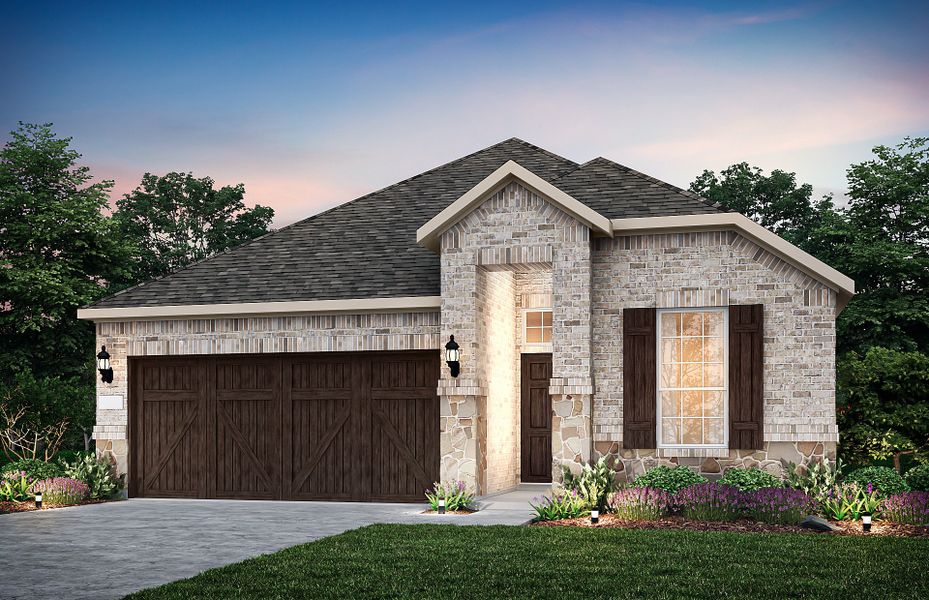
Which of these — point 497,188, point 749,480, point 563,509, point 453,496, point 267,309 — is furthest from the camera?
point 267,309

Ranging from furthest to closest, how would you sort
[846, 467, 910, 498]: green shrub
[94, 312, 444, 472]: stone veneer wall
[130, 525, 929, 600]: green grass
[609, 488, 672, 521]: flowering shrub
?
1. [94, 312, 444, 472]: stone veneer wall
2. [609, 488, 672, 521]: flowering shrub
3. [846, 467, 910, 498]: green shrub
4. [130, 525, 929, 600]: green grass

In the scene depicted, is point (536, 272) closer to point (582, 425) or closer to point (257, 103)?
point (582, 425)

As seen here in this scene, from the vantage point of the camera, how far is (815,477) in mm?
13227

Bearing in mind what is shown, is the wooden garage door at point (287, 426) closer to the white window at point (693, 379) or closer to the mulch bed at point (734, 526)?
the white window at point (693, 379)

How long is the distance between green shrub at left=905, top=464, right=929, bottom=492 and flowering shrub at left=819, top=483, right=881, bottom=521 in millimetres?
466

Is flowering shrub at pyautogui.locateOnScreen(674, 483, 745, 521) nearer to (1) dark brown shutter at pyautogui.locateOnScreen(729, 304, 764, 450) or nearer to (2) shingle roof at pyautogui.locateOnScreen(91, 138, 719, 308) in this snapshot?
(1) dark brown shutter at pyautogui.locateOnScreen(729, 304, 764, 450)

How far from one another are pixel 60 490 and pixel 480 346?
7034mm

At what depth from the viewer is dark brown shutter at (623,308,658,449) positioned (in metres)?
14.3

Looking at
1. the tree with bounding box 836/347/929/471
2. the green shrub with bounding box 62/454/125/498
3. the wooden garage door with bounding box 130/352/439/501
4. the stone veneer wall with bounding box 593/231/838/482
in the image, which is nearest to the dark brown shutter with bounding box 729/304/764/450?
the stone veneer wall with bounding box 593/231/838/482

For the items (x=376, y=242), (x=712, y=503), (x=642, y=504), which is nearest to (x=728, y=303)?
(x=712, y=503)

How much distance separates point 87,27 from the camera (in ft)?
69.8

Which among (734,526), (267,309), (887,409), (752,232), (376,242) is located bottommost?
(734,526)

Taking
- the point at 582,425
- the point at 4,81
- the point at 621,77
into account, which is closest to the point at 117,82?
the point at 4,81

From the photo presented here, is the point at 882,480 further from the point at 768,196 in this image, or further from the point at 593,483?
the point at 768,196
